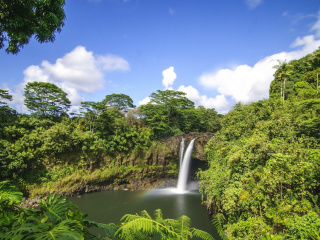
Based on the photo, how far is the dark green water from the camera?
11.1 meters

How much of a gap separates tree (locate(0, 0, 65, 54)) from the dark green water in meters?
10.5

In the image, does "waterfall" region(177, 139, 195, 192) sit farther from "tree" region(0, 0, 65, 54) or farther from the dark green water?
"tree" region(0, 0, 65, 54)

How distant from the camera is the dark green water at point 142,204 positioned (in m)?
11.1

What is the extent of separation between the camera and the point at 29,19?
4.02 meters

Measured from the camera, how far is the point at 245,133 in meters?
9.99

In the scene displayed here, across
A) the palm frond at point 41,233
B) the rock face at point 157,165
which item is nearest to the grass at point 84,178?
the rock face at point 157,165

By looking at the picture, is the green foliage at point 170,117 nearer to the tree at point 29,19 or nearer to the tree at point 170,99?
the tree at point 170,99

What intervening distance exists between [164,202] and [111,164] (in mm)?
7173

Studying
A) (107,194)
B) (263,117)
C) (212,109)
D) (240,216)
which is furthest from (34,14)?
(212,109)

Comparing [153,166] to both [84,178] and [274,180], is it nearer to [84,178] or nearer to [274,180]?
[84,178]

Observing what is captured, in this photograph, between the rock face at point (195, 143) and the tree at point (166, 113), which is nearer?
the rock face at point (195, 143)

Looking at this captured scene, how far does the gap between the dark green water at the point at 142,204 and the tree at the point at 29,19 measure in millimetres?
10502

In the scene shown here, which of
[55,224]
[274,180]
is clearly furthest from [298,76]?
[55,224]

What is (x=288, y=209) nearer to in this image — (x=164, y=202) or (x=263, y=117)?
(x=263, y=117)
